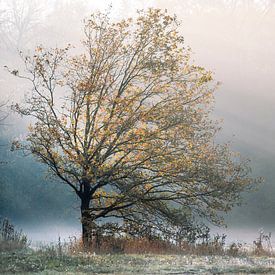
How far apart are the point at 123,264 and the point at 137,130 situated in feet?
30.4

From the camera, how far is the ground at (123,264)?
20078 millimetres

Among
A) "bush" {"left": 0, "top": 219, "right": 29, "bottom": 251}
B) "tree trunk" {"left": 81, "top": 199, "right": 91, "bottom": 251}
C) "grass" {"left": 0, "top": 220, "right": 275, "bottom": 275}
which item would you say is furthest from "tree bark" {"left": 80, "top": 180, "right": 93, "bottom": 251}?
"bush" {"left": 0, "top": 219, "right": 29, "bottom": 251}

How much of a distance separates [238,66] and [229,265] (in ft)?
209

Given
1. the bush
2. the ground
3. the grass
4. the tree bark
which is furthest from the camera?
the tree bark

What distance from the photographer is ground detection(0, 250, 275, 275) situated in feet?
65.9

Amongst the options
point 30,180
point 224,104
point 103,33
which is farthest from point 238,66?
point 103,33

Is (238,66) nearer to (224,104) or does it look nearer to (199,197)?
(224,104)

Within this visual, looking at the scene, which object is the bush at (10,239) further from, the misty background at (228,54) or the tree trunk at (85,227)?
the misty background at (228,54)

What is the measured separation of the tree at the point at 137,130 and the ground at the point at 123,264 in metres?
5.99

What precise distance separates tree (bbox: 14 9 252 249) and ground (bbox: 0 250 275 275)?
5993 millimetres

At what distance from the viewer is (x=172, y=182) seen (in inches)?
1188

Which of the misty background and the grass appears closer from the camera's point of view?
the grass

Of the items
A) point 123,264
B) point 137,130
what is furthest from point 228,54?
point 123,264

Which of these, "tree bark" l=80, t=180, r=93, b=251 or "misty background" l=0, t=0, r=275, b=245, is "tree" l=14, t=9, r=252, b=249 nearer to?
"tree bark" l=80, t=180, r=93, b=251
